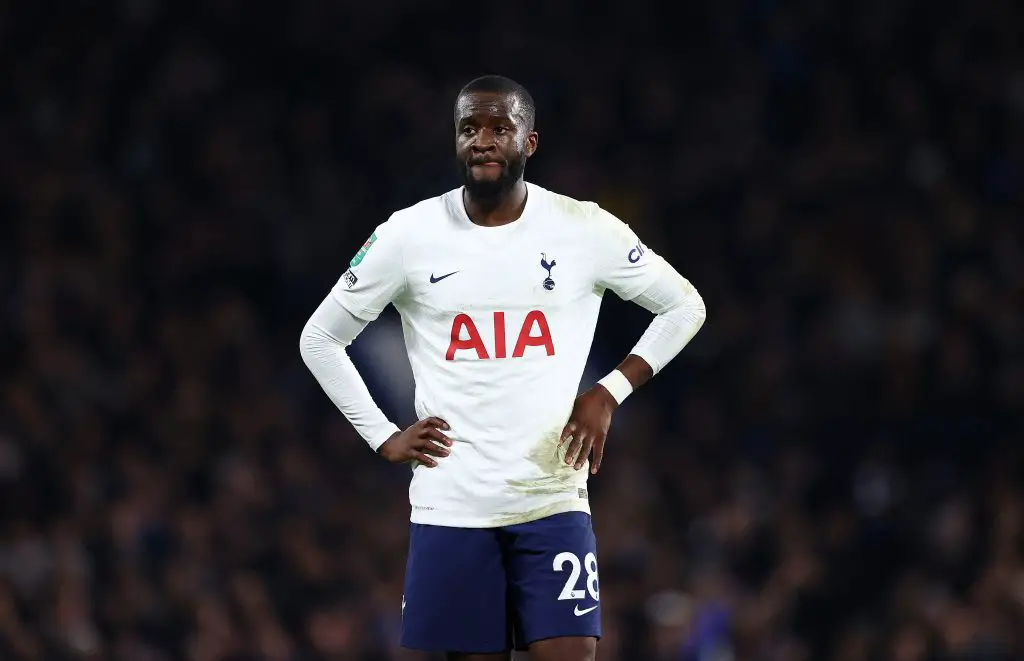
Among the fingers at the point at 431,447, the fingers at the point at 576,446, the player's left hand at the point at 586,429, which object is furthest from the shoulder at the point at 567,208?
the fingers at the point at 431,447

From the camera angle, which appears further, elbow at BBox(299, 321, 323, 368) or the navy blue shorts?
elbow at BBox(299, 321, 323, 368)

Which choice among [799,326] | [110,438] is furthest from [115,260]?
[799,326]

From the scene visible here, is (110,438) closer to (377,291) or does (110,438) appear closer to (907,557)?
(907,557)

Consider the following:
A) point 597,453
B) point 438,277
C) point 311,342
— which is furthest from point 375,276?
point 597,453

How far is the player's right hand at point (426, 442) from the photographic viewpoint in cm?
457

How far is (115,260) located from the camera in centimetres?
1073

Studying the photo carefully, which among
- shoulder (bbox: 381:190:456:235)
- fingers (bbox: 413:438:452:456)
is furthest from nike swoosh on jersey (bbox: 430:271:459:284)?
fingers (bbox: 413:438:452:456)

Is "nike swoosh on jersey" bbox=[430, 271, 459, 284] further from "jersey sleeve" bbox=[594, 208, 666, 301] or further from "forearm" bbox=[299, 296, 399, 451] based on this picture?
"jersey sleeve" bbox=[594, 208, 666, 301]

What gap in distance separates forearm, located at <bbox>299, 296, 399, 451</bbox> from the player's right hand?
0.41ft

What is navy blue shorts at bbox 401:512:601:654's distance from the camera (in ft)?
14.7

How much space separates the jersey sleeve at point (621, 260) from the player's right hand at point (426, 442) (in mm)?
635

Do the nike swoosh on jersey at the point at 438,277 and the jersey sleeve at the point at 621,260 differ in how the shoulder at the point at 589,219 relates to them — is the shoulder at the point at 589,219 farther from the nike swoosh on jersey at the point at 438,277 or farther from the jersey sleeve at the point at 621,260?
the nike swoosh on jersey at the point at 438,277

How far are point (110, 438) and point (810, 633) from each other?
4.31 metres

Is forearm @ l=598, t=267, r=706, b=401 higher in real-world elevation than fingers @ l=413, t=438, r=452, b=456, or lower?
higher
